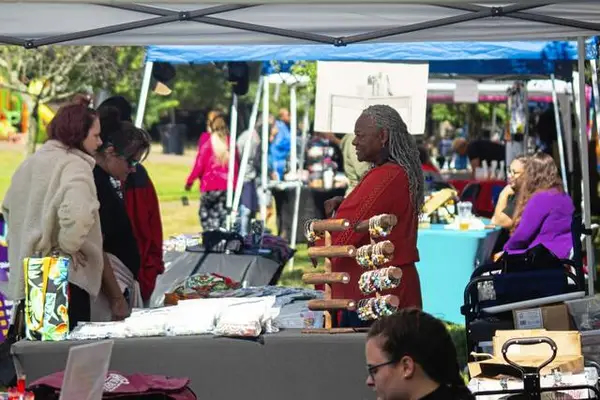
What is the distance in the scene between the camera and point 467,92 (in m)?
16.2

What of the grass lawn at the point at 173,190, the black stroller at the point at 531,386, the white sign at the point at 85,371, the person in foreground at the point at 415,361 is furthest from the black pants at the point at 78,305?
the grass lawn at the point at 173,190

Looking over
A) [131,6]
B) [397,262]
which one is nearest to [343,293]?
[397,262]

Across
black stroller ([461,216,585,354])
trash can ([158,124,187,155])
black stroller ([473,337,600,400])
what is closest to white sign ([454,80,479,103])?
black stroller ([461,216,585,354])

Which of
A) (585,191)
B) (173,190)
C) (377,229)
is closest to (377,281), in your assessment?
(377,229)

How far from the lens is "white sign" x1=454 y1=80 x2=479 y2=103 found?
15989 mm

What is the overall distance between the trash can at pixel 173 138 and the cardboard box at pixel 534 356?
31513 millimetres

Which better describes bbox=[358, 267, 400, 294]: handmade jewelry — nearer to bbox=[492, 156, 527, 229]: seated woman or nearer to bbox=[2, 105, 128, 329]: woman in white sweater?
bbox=[2, 105, 128, 329]: woman in white sweater

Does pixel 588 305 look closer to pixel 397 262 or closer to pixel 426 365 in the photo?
pixel 397 262

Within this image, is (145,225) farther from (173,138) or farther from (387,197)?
(173,138)

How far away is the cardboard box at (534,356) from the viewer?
5176 mm

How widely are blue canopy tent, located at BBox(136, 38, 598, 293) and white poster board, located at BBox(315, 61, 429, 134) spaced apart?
0.67 feet

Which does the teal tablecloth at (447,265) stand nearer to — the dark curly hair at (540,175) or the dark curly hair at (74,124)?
the dark curly hair at (540,175)

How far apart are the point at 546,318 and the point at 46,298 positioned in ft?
8.31

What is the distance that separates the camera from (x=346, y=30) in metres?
6.62
